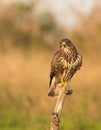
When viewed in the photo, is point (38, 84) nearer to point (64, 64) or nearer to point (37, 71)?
point (37, 71)

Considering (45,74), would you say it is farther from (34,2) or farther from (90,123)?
(34,2)

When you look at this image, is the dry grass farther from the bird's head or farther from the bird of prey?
the bird's head

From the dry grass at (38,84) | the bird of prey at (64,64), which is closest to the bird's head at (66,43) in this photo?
the bird of prey at (64,64)

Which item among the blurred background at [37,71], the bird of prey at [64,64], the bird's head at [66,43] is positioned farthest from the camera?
the blurred background at [37,71]

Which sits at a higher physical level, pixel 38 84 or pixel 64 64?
pixel 38 84

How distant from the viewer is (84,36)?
20.6 metres

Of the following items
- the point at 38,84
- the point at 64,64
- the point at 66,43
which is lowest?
the point at 64,64

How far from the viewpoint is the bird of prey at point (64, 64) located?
5.13m

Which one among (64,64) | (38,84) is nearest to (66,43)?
(64,64)

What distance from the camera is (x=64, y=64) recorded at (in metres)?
5.32

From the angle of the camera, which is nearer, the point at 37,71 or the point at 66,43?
the point at 66,43

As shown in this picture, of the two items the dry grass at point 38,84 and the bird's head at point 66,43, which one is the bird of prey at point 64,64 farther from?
the dry grass at point 38,84

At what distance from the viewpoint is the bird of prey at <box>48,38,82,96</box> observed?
5129mm

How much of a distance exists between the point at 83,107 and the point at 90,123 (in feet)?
7.55
